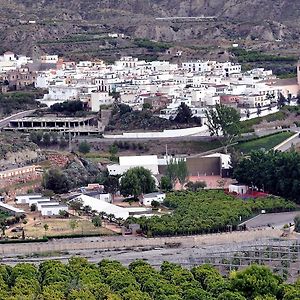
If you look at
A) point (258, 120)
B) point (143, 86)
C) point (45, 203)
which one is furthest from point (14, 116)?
point (45, 203)

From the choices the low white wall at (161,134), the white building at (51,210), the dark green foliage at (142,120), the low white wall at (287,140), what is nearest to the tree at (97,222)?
the white building at (51,210)

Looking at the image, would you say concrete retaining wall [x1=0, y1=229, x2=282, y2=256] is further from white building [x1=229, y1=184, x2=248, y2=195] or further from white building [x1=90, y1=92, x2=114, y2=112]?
white building [x1=90, y1=92, x2=114, y2=112]

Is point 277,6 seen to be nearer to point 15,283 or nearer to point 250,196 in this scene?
point 250,196

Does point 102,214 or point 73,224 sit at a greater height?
point 73,224

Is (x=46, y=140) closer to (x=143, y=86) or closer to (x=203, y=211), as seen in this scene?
(x=143, y=86)

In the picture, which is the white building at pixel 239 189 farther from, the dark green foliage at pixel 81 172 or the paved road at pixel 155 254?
the paved road at pixel 155 254

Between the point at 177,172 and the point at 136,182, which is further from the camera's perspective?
the point at 177,172

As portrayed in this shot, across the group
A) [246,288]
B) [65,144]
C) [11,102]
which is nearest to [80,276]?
[246,288]
